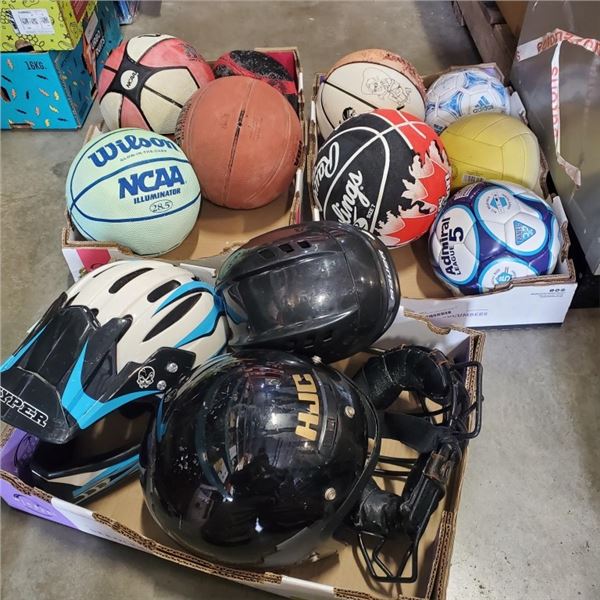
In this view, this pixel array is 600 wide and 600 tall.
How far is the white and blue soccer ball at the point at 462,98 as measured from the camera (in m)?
2.12

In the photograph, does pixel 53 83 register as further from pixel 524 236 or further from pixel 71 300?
pixel 524 236

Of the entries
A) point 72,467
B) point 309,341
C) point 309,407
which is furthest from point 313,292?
point 72,467

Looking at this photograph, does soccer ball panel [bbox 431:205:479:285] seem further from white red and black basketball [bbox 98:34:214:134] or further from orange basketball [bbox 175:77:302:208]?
white red and black basketball [bbox 98:34:214:134]

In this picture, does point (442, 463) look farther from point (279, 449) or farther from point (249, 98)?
point (249, 98)

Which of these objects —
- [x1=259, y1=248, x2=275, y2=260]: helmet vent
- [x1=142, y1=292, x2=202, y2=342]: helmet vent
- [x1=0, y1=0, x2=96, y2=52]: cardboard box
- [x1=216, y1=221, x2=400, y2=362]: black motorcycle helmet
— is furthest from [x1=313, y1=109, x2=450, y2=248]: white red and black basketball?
[x1=0, y1=0, x2=96, y2=52]: cardboard box

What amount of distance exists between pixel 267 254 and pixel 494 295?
74 centimetres

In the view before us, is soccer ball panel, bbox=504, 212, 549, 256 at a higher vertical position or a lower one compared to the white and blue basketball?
lower

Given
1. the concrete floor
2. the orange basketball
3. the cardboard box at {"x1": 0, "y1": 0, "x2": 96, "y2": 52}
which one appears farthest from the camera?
the cardboard box at {"x1": 0, "y1": 0, "x2": 96, "y2": 52}

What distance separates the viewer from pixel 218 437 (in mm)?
1142

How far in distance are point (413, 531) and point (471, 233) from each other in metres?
0.89

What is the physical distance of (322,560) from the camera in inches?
56.3

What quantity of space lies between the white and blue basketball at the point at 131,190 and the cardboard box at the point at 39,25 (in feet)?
2.75

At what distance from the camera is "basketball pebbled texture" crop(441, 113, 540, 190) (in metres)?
1.91

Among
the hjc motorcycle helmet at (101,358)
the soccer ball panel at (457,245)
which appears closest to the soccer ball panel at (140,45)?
the hjc motorcycle helmet at (101,358)
